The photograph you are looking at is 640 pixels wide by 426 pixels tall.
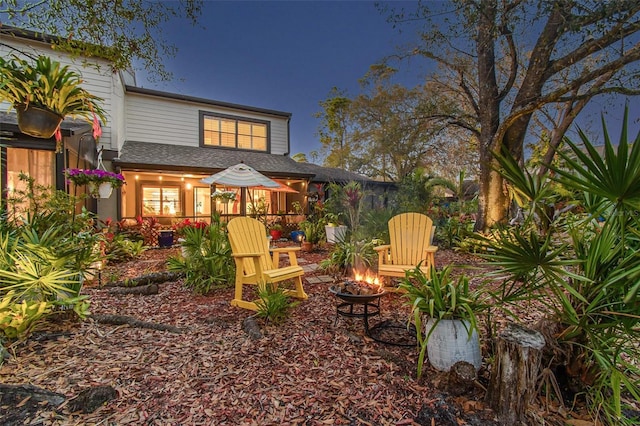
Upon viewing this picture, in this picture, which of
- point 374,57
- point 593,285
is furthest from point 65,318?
point 374,57

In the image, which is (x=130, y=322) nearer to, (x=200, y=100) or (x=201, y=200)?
(x=200, y=100)

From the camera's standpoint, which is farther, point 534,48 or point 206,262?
point 534,48

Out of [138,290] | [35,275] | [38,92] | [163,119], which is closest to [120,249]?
[138,290]

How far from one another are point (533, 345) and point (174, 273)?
4.78m

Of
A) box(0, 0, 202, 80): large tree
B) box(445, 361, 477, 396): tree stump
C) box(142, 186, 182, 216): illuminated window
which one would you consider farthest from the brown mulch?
box(142, 186, 182, 216): illuminated window

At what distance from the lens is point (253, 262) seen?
379 cm

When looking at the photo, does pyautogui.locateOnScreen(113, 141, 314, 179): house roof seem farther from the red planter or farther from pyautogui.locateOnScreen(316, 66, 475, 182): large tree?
pyautogui.locateOnScreen(316, 66, 475, 182): large tree

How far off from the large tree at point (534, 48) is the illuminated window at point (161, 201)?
9694mm

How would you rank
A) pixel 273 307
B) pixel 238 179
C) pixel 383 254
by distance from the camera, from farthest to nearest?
pixel 238 179
pixel 383 254
pixel 273 307

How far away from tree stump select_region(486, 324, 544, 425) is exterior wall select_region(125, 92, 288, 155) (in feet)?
37.6

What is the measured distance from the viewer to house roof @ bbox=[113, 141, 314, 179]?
29.3 feet

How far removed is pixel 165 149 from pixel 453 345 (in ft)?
35.0

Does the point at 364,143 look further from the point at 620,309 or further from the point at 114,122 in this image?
the point at 620,309

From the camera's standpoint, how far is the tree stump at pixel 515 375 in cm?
179
